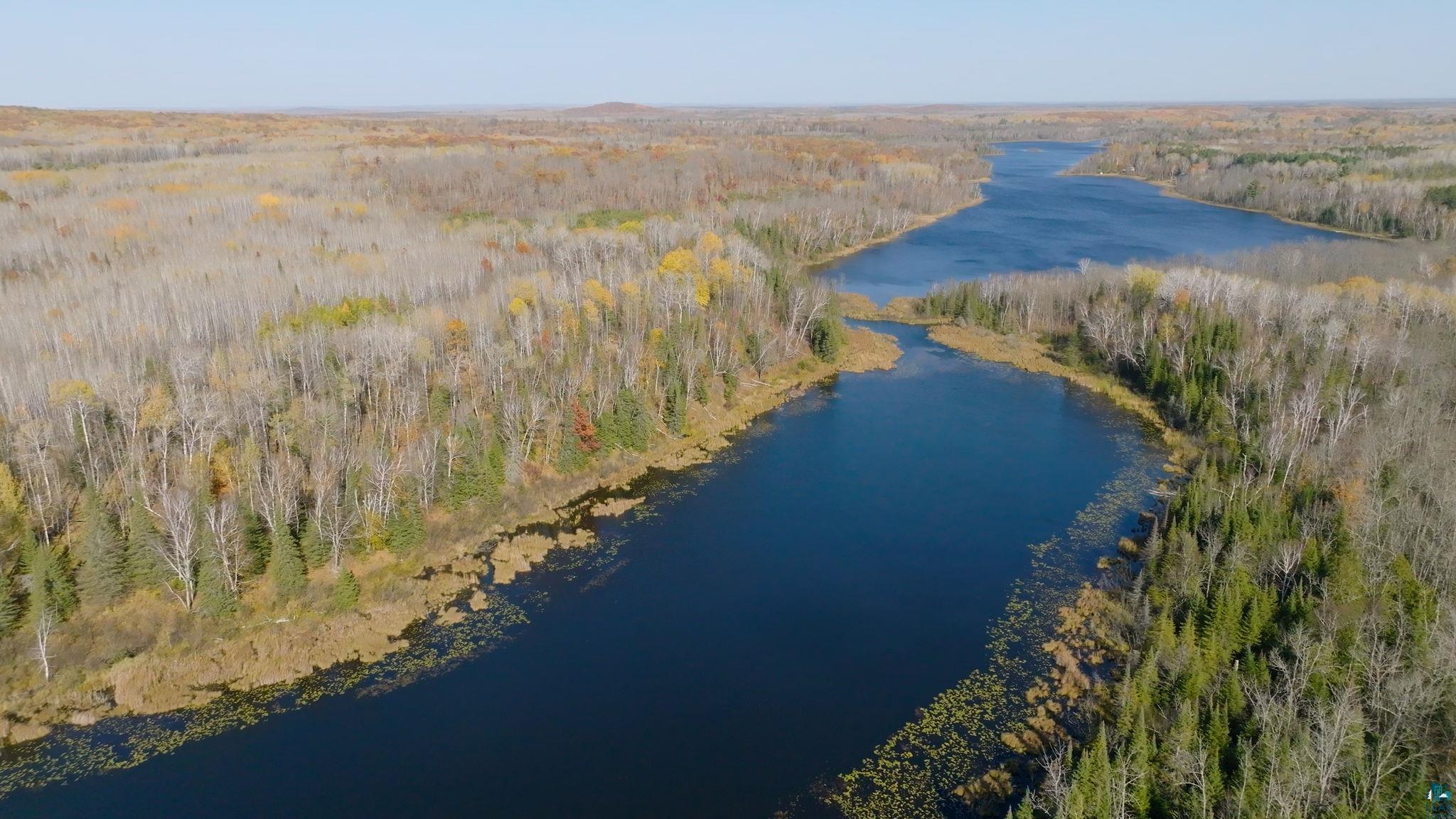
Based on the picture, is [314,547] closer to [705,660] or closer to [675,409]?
[705,660]

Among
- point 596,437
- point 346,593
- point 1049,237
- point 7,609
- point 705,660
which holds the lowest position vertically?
point 705,660

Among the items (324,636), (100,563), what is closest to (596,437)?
(324,636)

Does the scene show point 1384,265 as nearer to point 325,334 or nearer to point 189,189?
point 325,334

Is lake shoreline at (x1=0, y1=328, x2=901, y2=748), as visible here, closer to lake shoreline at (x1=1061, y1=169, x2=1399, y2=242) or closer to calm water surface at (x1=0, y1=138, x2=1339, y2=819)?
calm water surface at (x1=0, y1=138, x2=1339, y2=819)

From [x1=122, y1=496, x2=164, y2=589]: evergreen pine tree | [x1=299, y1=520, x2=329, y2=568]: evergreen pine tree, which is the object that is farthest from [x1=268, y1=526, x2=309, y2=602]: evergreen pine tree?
[x1=122, y1=496, x2=164, y2=589]: evergreen pine tree

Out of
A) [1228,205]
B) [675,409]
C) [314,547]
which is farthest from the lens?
[1228,205]

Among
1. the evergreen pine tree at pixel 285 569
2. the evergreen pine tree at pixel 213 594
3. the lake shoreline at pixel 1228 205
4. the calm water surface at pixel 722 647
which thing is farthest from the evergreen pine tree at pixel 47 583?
the lake shoreline at pixel 1228 205
